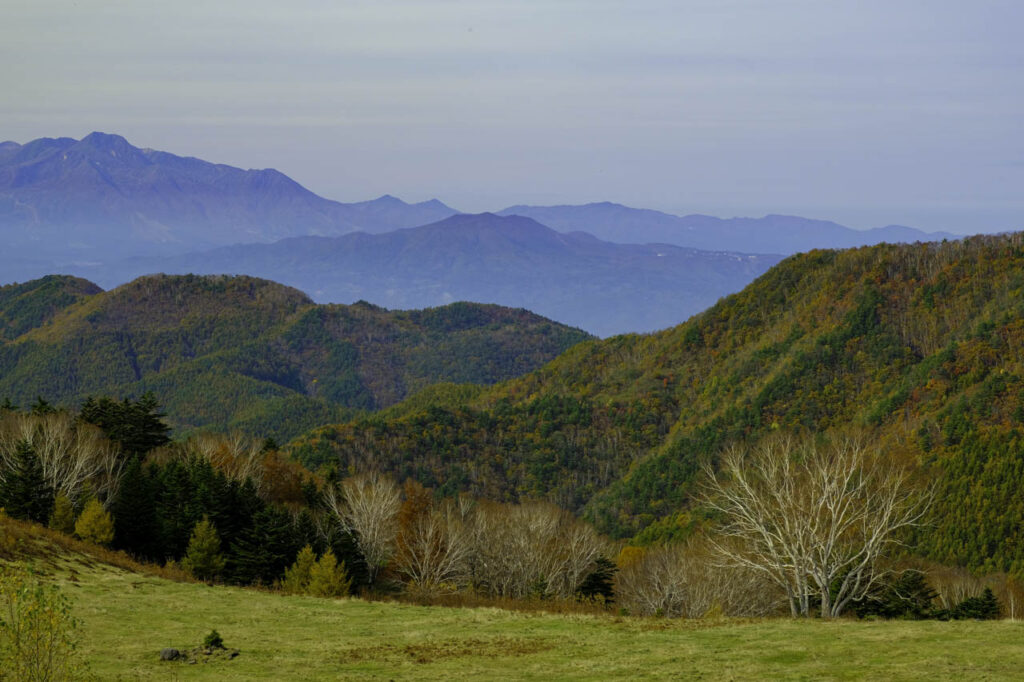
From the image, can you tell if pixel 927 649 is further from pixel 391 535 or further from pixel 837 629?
pixel 391 535

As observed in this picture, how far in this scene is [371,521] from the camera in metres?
69.6

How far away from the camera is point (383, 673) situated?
30812 millimetres

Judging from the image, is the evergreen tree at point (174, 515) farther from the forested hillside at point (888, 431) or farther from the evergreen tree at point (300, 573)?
the forested hillside at point (888, 431)

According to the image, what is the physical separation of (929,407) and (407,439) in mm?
97032

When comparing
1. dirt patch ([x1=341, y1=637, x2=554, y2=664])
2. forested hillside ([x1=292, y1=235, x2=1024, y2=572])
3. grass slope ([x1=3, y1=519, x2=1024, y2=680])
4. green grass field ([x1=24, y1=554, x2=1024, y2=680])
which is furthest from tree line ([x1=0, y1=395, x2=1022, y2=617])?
forested hillside ([x1=292, y1=235, x2=1024, y2=572])

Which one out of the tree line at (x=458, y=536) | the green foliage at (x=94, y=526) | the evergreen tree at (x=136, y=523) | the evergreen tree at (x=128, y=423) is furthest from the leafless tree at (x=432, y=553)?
the evergreen tree at (x=128, y=423)

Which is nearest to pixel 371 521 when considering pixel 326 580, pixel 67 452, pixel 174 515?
pixel 174 515

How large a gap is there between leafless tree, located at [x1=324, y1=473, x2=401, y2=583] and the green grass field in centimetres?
2451

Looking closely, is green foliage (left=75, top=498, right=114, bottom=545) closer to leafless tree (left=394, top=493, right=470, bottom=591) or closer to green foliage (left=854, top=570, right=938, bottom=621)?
leafless tree (left=394, top=493, right=470, bottom=591)

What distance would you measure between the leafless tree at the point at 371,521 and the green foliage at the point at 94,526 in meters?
15.6

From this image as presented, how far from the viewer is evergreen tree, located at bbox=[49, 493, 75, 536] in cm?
5944

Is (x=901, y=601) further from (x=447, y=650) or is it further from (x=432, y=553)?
(x=432, y=553)

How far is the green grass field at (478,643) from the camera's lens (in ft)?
98.6

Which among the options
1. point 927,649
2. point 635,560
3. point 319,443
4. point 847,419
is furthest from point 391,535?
point 847,419
